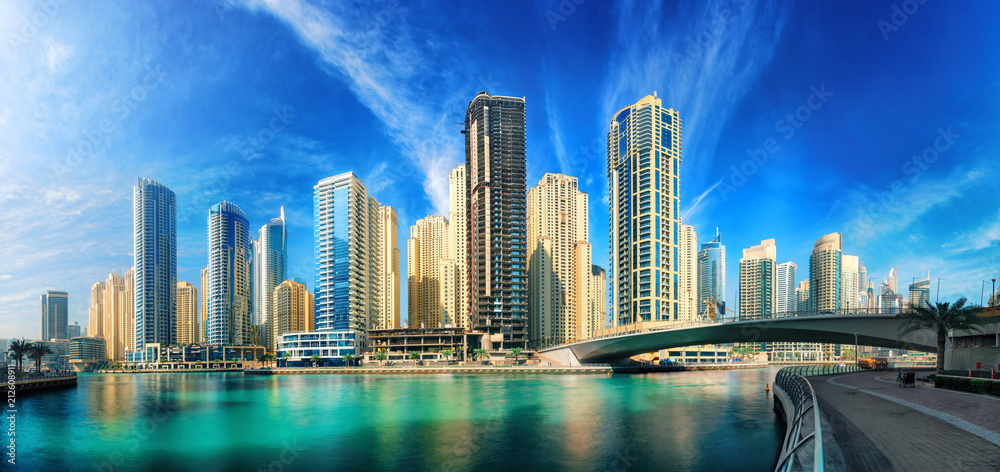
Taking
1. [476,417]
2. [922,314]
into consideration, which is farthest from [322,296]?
[922,314]

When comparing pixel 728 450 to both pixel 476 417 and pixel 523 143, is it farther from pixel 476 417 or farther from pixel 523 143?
pixel 523 143

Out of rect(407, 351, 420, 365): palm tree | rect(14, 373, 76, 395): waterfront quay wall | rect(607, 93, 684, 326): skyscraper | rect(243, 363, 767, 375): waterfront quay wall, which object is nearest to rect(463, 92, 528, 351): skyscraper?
rect(407, 351, 420, 365): palm tree

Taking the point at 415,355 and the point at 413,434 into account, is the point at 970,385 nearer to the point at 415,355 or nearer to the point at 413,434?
the point at 413,434

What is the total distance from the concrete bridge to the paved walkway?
50489 mm

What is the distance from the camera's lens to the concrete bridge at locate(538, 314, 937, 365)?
71688mm

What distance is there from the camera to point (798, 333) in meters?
81.6

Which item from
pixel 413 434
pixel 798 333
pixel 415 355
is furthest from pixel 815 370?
pixel 415 355

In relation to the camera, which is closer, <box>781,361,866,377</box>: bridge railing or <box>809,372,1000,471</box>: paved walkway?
<box>809,372,1000,471</box>: paved walkway

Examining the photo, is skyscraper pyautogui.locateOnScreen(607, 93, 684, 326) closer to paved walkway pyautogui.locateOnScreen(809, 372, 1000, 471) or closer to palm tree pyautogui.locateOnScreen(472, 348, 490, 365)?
palm tree pyautogui.locateOnScreen(472, 348, 490, 365)

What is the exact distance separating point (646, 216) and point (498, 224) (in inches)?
1824

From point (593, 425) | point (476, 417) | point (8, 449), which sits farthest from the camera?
point (476, 417)

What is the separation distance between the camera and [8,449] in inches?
1401

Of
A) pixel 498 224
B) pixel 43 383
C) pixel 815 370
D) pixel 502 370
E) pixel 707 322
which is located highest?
pixel 498 224

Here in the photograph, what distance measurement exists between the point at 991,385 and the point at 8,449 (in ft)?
197
